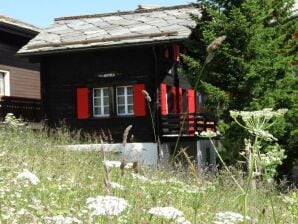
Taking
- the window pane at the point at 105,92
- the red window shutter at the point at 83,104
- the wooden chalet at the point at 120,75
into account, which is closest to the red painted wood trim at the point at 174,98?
the wooden chalet at the point at 120,75

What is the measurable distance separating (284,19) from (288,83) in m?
2.34

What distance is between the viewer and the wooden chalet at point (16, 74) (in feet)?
78.8

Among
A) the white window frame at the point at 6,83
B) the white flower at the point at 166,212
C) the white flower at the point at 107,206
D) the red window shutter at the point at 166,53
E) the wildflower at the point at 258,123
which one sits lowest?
the white flower at the point at 166,212

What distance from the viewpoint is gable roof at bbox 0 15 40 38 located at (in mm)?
24345

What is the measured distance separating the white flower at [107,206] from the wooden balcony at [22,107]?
20549mm

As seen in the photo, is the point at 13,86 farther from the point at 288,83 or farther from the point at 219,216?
the point at 219,216

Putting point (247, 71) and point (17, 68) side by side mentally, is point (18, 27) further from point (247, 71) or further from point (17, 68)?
point (247, 71)

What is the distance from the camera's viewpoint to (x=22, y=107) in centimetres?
2441

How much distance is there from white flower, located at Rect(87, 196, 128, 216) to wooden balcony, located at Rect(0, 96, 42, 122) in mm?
20549

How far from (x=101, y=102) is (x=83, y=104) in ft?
2.20

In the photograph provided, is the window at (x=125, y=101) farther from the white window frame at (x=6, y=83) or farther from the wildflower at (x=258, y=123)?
the wildflower at (x=258, y=123)

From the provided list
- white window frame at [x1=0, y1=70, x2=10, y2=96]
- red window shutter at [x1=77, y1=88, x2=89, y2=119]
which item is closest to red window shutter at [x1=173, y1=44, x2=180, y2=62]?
red window shutter at [x1=77, y1=88, x2=89, y2=119]

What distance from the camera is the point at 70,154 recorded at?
10.2m

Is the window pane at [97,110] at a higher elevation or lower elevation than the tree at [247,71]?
lower
